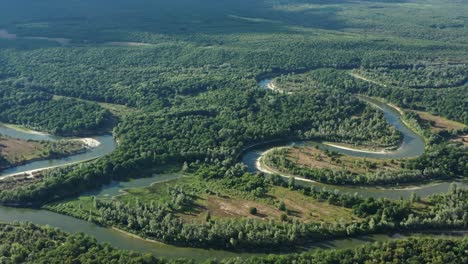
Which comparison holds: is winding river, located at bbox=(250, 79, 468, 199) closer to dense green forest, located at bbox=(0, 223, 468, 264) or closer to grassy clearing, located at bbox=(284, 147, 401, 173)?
grassy clearing, located at bbox=(284, 147, 401, 173)

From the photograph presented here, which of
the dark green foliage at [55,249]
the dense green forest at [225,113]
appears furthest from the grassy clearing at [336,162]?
the dark green foliage at [55,249]

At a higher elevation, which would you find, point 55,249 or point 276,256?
point 276,256

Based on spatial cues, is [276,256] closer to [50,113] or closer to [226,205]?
[226,205]

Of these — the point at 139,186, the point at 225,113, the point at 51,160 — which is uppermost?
the point at 225,113

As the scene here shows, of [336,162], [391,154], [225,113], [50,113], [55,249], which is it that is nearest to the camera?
[55,249]

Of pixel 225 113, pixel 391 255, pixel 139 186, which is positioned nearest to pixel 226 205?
pixel 139 186

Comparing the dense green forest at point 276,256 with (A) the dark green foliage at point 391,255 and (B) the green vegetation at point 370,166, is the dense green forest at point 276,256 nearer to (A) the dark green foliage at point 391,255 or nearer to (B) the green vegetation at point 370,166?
(A) the dark green foliage at point 391,255

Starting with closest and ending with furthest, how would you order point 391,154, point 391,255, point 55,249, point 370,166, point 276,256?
point 391,255, point 276,256, point 55,249, point 370,166, point 391,154
